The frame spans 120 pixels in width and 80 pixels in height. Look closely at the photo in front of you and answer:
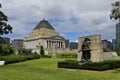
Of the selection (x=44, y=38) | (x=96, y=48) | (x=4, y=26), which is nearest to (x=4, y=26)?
(x=4, y=26)

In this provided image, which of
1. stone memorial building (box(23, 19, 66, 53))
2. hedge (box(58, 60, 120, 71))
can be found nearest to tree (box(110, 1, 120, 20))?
hedge (box(58, 60, 120, 71))

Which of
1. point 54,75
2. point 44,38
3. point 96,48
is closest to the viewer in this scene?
point 54,75

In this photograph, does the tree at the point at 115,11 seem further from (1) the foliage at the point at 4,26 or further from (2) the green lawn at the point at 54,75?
(1) the foliage at the point at 4,26

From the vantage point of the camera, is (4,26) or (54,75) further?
(4,26)

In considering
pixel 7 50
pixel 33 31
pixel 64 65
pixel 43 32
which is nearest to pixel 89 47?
pixel 64 65

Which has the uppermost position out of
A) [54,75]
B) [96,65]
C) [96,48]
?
[96,48]

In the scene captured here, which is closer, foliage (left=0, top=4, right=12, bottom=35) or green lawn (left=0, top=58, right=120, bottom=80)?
green lawn (left=0, top=58, right=120, bottom=80)

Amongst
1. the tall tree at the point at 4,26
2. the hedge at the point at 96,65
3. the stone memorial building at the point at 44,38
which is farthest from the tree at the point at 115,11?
the stone memorial building at the point at 44,38

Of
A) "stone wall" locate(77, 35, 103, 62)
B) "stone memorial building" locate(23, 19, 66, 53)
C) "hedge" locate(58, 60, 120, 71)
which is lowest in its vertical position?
"hedge" locate(58, 60, 120, 71)

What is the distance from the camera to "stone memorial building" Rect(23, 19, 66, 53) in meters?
152

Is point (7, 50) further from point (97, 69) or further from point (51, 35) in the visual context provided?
point (51, 35)

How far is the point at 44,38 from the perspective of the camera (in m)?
154

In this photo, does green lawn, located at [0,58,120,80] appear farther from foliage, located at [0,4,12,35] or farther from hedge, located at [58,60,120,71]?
foliage, located at [0,4,12,35]

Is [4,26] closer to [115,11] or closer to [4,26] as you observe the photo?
[4,26]
